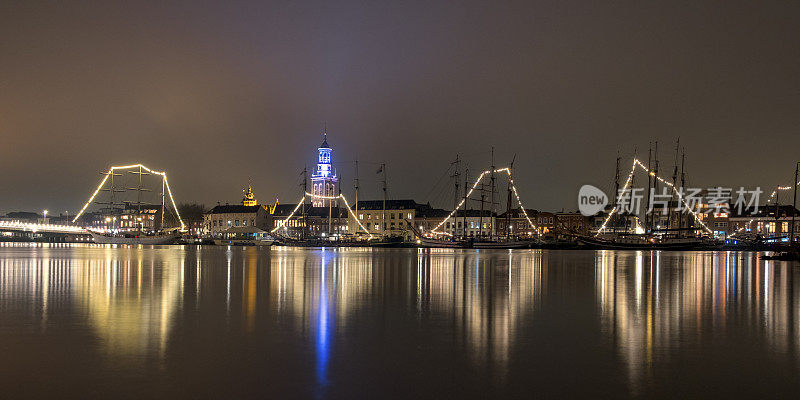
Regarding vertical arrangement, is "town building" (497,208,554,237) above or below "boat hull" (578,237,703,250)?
above

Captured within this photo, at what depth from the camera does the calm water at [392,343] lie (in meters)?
8.90

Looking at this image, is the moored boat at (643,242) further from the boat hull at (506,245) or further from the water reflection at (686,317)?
the water reflection at (686,317)

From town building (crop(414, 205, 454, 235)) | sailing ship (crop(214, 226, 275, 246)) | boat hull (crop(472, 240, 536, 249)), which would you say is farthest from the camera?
town building (crop(414, 205, 454, 235))

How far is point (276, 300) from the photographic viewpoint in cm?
1906

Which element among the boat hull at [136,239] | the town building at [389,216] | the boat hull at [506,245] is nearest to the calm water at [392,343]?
the boat hull at [506,245]

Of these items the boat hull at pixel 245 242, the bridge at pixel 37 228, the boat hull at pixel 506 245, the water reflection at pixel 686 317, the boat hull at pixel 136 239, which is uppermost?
the water reflection at pixel 686 317

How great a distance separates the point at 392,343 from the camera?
1211 cm

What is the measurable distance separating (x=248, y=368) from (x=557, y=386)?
4.37 metres

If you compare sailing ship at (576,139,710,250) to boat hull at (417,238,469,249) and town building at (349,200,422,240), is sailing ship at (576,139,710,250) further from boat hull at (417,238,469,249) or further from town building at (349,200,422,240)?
town building at (349,200,422,240)

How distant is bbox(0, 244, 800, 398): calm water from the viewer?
8.90 meters

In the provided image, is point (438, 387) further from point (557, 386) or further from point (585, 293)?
point (585, 293)

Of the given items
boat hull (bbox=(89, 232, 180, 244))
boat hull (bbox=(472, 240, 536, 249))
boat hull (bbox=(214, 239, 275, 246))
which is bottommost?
boat hull (bbox=(214, 239, 275, 246))

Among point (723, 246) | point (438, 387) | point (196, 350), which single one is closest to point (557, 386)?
point (438, 387)

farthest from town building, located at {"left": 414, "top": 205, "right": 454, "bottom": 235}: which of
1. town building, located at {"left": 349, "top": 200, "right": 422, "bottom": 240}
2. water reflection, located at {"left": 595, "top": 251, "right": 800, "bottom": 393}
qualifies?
water reflection, located at {"left": 595, "top": 251, "right": 800, "bottom": 393}
